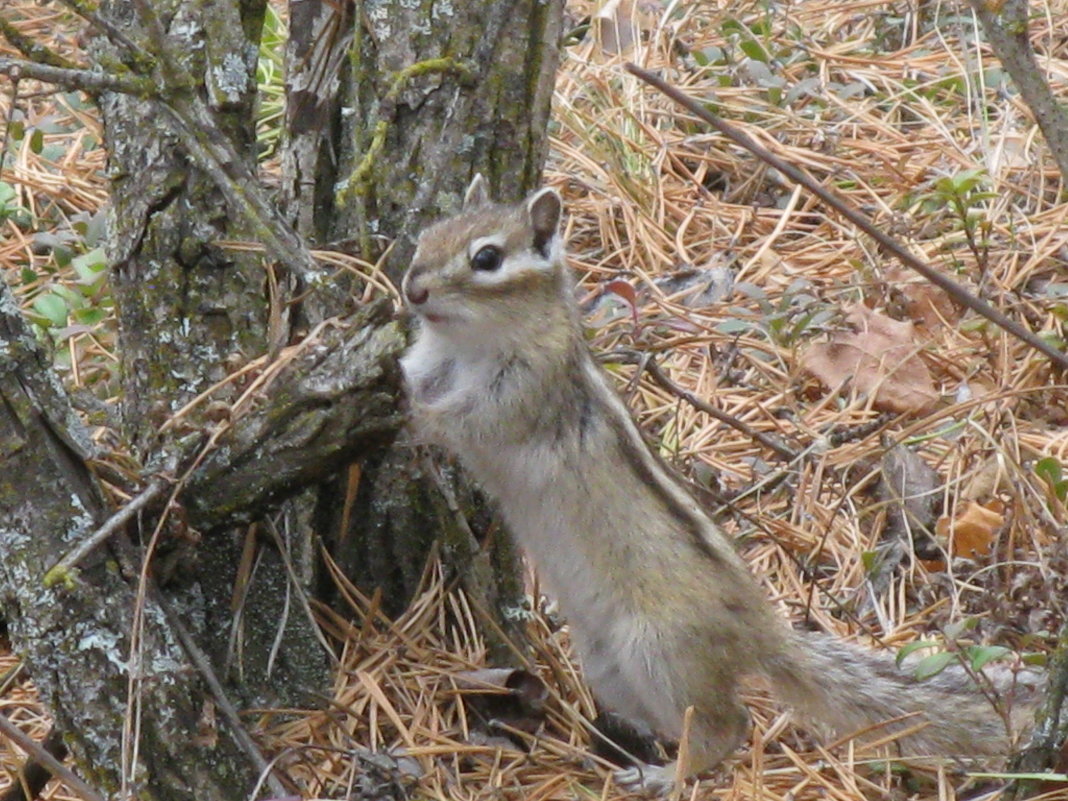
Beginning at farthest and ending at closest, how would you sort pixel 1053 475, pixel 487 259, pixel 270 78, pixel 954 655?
pixel 270 78 < pixel 1053 475 < pixel 487 259 < pixel 954 655

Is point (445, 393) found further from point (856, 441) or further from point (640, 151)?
point (640, 151)

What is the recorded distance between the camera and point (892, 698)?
3.24 metres

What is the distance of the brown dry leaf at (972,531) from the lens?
3.83 metres

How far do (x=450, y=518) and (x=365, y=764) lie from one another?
627 mm

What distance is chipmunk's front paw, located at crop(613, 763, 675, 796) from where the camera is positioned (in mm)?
3273

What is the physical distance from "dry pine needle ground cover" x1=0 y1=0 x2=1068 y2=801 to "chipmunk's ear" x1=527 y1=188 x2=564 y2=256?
72cm

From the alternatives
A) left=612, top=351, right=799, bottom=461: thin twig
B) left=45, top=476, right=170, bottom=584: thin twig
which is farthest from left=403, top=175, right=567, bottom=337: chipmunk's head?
left=45, top=476, right=170, bottom=584: thin twig

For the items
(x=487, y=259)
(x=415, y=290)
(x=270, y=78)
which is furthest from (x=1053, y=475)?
(x=270, y=78)

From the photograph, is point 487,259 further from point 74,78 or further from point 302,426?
point 74,78

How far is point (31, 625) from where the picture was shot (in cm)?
267

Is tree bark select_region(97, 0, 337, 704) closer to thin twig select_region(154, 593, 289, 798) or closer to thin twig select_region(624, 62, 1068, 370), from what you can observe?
thin twig select_region(154, 593, 289, 798)

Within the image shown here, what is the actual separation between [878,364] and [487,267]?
1.72m

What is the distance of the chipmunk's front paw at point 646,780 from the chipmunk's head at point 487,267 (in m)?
1.02

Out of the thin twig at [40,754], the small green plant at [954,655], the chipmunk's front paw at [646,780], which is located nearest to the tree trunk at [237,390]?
the thin twig at [40,754]
